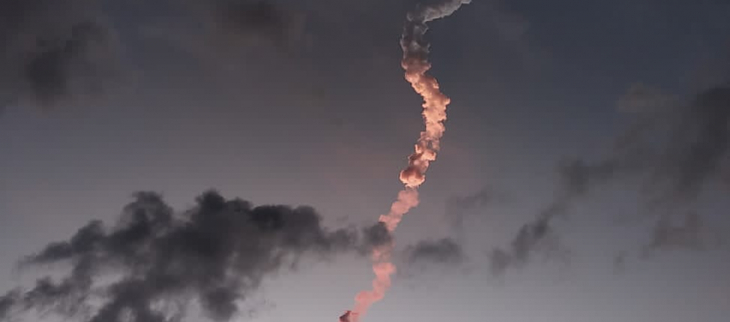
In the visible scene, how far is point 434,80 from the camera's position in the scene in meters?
129

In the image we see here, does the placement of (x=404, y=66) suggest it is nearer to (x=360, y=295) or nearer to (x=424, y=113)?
(x=424, y=113)

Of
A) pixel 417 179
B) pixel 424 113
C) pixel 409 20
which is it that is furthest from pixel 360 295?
pixel 409 20

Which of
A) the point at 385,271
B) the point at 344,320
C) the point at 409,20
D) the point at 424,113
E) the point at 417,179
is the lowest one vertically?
the point at 344,320

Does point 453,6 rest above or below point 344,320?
above

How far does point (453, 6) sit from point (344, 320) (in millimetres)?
59814

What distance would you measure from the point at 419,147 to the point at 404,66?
16501mm

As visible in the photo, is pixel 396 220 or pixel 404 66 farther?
pixel 396 220

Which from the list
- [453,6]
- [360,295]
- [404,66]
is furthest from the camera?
[360,295]

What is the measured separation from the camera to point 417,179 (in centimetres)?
13438

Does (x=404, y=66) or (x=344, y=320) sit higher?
(x=404, y=66)

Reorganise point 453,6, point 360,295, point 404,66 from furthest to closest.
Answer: point 360,295, point 404,66, point 453,6

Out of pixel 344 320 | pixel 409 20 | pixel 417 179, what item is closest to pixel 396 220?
pixel 417 179

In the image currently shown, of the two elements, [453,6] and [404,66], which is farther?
[404,66]

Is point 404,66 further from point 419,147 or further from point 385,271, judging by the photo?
point 385,271
